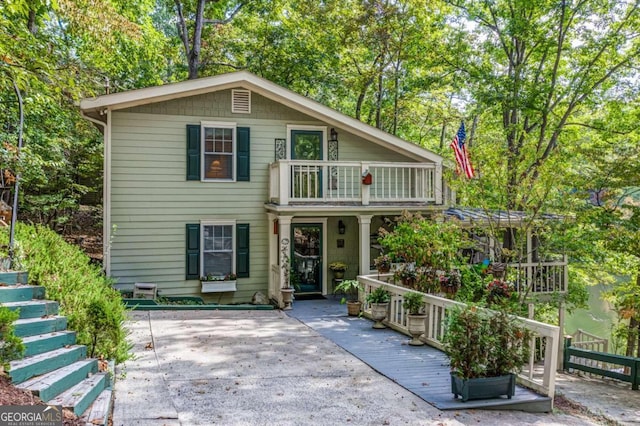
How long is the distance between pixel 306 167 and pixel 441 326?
18.9 ft

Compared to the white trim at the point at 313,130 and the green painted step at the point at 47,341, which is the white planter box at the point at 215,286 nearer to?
the white trim at the point at 313,130

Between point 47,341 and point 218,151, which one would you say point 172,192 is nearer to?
point 218,151

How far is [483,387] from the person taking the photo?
554cm

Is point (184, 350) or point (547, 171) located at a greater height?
point (547, 171)

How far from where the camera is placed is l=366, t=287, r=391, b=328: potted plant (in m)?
9.20

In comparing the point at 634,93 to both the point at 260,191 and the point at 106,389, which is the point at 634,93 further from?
the point at 106,389

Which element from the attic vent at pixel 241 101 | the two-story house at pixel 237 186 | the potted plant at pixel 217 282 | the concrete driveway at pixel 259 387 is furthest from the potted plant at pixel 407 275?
the attic vent at pixel 241 101

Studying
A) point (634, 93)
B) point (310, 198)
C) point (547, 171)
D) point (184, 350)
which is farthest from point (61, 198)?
point (634, 93)

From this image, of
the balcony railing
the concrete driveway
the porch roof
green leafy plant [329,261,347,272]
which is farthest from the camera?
green leafy plant [329,261,347,272]

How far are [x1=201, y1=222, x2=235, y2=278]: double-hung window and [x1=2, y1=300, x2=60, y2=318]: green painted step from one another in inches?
268

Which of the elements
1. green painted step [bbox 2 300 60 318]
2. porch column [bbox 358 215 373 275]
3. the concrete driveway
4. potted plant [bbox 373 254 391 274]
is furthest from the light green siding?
green painted step [bbox 2 300 60 318]

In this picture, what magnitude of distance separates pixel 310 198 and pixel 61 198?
8.16 m

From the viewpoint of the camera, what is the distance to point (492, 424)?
5.02 m

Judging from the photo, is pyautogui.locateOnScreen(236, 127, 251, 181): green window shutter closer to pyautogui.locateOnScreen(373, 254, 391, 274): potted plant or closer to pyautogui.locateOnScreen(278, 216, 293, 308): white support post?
pyautogui.locateOnScreen(278, 216, 293, 308): white support post
